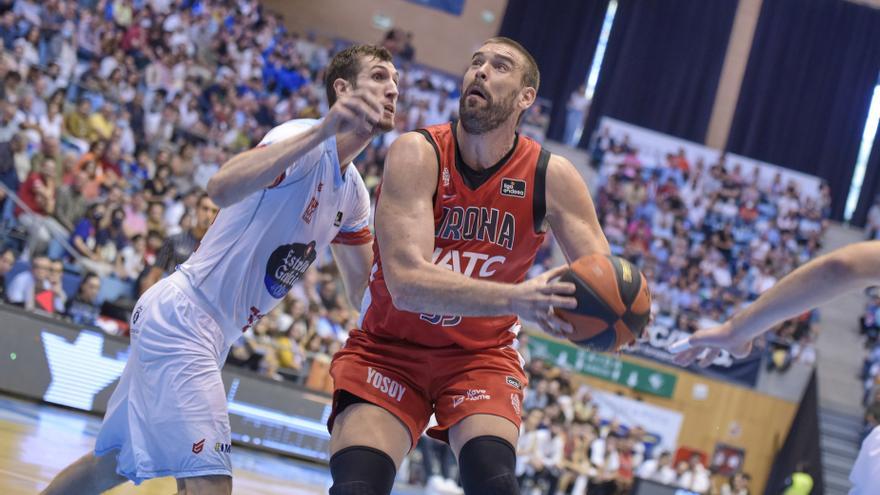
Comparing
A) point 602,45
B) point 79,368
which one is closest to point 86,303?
point 79,368

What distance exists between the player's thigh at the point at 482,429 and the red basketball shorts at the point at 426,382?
0.08 ft

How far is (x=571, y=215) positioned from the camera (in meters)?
4.66

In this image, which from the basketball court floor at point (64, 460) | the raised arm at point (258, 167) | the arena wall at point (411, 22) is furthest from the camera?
the arena wall at point (411, 22)

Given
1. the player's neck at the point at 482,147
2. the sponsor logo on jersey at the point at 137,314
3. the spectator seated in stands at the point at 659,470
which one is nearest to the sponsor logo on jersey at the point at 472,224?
the player's neck at the point at 482,147

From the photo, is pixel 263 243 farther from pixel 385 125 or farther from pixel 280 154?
pixel 385 125

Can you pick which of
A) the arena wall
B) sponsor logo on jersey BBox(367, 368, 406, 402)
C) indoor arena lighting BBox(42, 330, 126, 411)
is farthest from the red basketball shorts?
the arena wall

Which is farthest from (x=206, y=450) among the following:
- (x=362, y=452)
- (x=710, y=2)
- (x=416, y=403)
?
(x=710, y=2)

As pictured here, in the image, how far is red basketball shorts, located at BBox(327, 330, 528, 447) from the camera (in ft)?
14.6

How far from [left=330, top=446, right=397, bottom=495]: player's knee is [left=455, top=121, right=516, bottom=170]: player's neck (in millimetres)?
1413

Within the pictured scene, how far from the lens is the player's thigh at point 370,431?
428 cm

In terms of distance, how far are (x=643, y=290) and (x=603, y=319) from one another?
0.86 feet

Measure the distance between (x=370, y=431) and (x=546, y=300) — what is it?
1130mm

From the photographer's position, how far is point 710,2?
30.8 meters

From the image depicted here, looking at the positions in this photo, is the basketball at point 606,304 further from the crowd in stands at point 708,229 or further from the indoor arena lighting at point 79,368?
the crowd in stands at point 708,229
